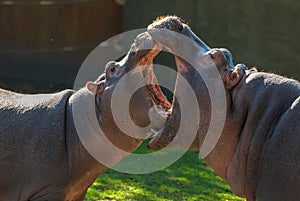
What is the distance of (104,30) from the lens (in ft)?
34.2

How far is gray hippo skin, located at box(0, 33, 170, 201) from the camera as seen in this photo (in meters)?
4.07

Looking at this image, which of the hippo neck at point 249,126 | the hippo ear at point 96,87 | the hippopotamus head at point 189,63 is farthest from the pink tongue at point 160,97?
the hippo neck at point 249,126

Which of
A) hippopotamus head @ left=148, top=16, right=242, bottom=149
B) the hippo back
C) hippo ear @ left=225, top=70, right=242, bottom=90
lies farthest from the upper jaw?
the hippo back

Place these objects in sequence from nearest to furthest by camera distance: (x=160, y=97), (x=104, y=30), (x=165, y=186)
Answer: (x=160, y=97), (x=165, y=186), (x=104, y=30)

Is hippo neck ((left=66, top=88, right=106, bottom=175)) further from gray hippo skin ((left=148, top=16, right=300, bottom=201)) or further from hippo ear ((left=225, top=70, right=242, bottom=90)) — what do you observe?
hippo ear ((left=225, top=70, right=242, bottom=90))

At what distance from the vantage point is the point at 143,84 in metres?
3.92

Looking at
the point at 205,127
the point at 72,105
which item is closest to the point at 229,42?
the point at 72,105

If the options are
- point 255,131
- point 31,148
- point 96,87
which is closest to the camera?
point 255,131

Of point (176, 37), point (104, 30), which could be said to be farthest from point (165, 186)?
point (104, 30)

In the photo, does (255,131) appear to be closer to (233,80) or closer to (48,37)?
(233,80)

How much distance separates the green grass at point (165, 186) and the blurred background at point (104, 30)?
3051mm

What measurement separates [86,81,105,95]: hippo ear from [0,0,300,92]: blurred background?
5.46 m

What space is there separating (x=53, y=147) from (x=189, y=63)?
124cm

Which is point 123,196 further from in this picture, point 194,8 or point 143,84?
point 194,8
